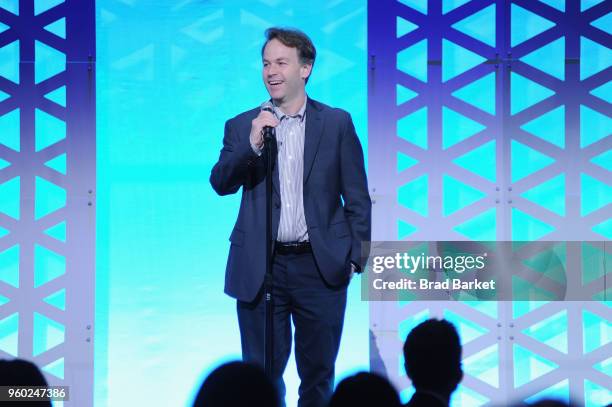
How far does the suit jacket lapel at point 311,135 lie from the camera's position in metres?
3.59

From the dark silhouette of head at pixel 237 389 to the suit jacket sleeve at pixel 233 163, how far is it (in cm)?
148

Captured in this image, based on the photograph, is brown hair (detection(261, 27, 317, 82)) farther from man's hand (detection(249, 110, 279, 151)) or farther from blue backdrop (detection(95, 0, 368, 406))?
blue backdrop (detection(95, 0, 368, 406))

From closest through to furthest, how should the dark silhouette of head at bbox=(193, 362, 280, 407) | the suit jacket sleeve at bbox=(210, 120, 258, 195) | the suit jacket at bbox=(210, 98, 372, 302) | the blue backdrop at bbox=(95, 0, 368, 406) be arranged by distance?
the dark silhouette of head at bbox=(193, 362, 280, 407)
the suit jacket sleeve at bbox=(210, 120, 258, 195)
the suit jacket at bbox=(210, 98, 372, 302)
the blue backdrop at bbox=(95, 0, 368, 406)

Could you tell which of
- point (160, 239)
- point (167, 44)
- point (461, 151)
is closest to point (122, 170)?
point (160, 239)

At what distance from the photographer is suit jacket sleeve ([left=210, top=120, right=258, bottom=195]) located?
333 centimetres

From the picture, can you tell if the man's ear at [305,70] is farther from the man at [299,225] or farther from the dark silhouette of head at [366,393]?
the dark silhouette of head at [366,393]

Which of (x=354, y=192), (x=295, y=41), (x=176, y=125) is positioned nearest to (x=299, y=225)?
(x=354, y=192)

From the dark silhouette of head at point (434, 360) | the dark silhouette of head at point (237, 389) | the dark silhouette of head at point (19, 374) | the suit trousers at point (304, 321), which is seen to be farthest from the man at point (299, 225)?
the dark silhouette of head at point (237, 389)

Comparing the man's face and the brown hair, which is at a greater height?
the brown hair

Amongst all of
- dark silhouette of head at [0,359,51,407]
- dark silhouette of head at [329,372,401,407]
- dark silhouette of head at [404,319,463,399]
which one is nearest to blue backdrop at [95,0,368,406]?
dark silhouette of head at [404,319,463,399]

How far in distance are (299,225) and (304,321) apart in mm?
404

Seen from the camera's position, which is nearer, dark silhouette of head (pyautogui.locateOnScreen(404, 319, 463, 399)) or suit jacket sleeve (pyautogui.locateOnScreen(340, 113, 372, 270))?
dark silhouette of head (pyautogui.locateOnScreen(404, 319, 463, 399))

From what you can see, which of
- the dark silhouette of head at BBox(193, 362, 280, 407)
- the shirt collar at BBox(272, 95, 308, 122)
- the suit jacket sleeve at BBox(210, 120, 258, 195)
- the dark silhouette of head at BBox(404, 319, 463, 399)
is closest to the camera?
the dark silhouette of head at BBox(193, 362, 280, 407)

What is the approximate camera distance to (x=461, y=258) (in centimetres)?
443
